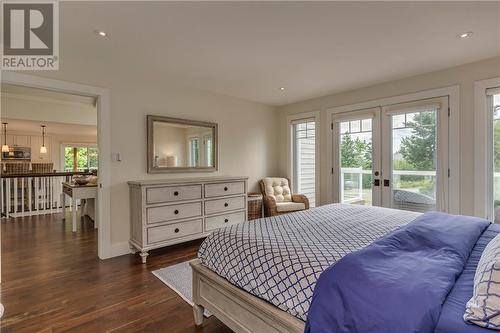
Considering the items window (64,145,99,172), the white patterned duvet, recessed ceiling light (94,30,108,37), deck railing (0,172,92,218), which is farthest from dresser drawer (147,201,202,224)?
window (64,145,99,172)

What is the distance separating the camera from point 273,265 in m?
Answer: 1.41

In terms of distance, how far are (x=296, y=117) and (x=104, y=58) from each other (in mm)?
3317

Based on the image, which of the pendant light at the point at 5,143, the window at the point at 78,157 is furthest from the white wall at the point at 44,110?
the window at the point at 78,157

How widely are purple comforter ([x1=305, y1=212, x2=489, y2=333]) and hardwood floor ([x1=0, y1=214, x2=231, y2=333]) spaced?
1131 millimetres

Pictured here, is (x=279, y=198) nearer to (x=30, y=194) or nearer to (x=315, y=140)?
(x=315, y=140)

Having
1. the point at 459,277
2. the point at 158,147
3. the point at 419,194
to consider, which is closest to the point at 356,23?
the point at 459,277

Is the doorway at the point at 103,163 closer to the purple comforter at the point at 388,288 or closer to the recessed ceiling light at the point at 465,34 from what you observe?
the purple comforter at the point at 388,288

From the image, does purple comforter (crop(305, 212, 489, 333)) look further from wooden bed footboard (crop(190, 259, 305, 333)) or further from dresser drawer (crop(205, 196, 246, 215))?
dresser drawer (crop(205, 196, 246, 215))

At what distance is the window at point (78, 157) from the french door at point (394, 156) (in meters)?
9.31

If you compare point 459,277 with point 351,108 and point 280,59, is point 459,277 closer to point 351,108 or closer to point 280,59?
point 280,59

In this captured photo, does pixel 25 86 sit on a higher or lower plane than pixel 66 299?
higher

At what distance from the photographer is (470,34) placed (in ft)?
7.95

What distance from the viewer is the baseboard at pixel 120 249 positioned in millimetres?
3281

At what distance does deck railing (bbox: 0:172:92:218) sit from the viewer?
555cm
